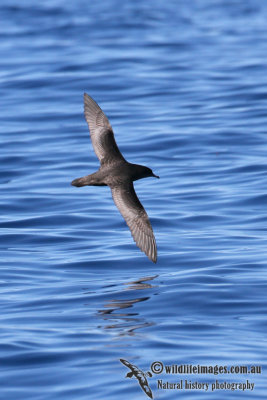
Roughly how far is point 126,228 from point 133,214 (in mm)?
2068

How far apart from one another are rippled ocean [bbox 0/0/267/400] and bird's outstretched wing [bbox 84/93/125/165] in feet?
3.83

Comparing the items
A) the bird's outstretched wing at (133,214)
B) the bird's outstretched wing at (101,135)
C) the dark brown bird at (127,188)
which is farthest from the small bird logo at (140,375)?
the bird's outstretched wing at (101,135)

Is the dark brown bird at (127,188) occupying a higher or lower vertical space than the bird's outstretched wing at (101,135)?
lower

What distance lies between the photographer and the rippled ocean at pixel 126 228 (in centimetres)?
738

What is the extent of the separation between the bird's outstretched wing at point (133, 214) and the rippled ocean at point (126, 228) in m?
0.55

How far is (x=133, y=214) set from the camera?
931 cm

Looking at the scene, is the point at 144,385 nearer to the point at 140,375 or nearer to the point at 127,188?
the point at 140,375

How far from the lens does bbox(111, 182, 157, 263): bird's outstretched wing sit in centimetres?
907

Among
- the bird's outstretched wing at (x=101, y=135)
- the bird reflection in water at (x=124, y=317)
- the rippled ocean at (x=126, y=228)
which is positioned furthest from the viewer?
the bird's outstretched wing at (x=101, y=135)

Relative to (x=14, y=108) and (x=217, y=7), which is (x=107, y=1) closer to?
(x=217, y=7)

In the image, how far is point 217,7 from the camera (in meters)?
29.5

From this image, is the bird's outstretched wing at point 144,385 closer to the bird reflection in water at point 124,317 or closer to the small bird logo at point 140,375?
the small bird logo at point 140,375

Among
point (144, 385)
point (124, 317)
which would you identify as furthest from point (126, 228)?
point (144, 385)

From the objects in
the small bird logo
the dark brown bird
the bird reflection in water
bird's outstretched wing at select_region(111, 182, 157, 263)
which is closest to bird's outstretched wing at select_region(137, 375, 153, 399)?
the small bird logo
